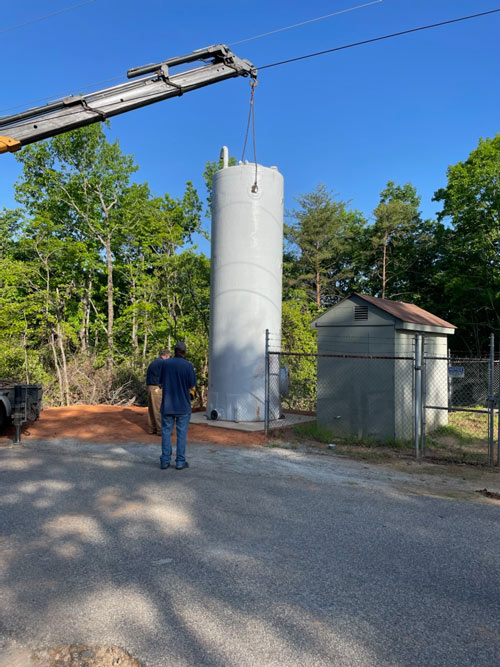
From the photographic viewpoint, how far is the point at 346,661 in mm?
2730

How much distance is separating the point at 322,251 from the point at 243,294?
85.5 ft

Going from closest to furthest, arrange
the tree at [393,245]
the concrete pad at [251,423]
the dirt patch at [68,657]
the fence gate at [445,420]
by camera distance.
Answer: the dirt patch at [68,657] → the fence gate at [445,420] → the concrete pad at [251,423] → the tree at [393,245]

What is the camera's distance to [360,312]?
10688 mm

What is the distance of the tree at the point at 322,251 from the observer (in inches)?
1451

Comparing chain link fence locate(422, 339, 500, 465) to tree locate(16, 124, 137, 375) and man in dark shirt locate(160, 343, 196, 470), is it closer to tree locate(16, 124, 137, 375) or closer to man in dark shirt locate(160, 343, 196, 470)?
man in dark shirt locate(160, 343, 196, 470)

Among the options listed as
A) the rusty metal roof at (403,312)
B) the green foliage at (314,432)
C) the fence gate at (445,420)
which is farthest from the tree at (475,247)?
the green foliage at (314,432)

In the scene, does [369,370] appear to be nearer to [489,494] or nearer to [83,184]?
[489,494]

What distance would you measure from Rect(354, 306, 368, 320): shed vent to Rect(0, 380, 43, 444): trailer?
726 centimetres

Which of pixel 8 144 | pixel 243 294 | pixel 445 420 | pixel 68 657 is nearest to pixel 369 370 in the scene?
pixel 445 420

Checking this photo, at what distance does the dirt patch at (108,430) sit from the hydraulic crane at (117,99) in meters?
6.05

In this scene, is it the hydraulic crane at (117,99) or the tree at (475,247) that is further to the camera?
the tree at (475,247)

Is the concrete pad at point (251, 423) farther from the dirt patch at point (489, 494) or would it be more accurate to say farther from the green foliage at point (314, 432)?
the dirt patch at point (489, 494)

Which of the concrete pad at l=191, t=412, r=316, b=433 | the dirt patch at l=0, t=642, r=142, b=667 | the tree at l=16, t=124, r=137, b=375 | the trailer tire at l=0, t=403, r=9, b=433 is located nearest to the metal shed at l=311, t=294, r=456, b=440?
the concrete pad at l=191, t=412, r=316, b=433

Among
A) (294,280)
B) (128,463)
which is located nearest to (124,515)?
(128,463)
